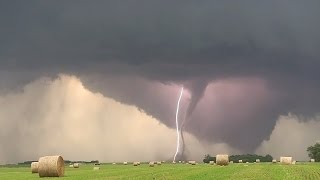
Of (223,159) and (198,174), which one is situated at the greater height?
(223,159)

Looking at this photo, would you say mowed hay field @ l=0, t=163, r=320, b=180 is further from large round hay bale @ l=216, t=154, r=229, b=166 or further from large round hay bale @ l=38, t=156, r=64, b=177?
large round hay bale @ l=216, t=154, r=229, b=166

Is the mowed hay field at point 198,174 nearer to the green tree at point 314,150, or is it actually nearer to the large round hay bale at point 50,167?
the large round hay bale at point 50,167

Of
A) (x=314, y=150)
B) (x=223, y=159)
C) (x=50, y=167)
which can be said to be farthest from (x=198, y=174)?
(x=314, y=150)

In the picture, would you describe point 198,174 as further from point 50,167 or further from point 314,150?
point 314,150

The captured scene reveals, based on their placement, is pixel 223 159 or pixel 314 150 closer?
pixel 223 159

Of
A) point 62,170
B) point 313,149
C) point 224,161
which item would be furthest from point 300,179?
point 313,149

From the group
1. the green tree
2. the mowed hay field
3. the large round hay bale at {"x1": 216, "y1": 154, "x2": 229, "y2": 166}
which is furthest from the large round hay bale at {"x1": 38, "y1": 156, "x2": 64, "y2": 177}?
the green tree

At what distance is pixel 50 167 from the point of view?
45.9m

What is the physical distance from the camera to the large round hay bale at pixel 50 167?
45969 mm

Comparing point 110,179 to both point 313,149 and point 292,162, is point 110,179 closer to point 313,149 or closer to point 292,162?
point 292,162

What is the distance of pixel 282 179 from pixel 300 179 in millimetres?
2077

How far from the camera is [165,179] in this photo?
33.7m

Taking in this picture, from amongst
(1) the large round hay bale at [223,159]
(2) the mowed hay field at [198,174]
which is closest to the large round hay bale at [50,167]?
(2) the mowed hay field at [198,174]

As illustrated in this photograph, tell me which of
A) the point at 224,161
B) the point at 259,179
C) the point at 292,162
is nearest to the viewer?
the point at 259,179
